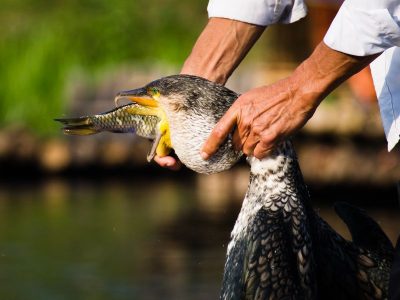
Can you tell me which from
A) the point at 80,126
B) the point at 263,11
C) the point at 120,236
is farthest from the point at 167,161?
the point at 120,236

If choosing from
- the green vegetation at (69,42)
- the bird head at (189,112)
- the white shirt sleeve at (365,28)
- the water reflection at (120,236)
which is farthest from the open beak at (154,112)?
the green vegetation at (69,42)

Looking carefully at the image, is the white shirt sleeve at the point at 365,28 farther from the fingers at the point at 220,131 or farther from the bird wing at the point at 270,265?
the bird wing at the point at 270,265

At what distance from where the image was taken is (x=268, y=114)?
3307 mm

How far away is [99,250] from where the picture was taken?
27.4 ft

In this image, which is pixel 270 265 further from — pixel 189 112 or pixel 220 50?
pixel 220 50

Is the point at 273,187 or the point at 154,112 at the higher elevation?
the point at 154,112

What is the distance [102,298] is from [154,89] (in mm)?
3548

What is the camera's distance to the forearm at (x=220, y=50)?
390cm

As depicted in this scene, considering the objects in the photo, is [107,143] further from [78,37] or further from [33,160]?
[78,37]

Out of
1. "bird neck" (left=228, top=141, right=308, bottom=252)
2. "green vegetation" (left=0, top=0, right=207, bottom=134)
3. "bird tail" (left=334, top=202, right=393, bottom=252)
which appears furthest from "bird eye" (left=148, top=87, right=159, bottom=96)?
"green vegetation" (left=0, top=0, right=207, bottom=134)

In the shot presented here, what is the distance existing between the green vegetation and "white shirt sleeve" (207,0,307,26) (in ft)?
26.6

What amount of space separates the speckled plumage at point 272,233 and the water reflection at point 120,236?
3.35 metres

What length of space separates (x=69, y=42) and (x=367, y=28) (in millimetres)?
10488

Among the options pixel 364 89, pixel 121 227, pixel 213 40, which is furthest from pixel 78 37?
pixel 213 40
